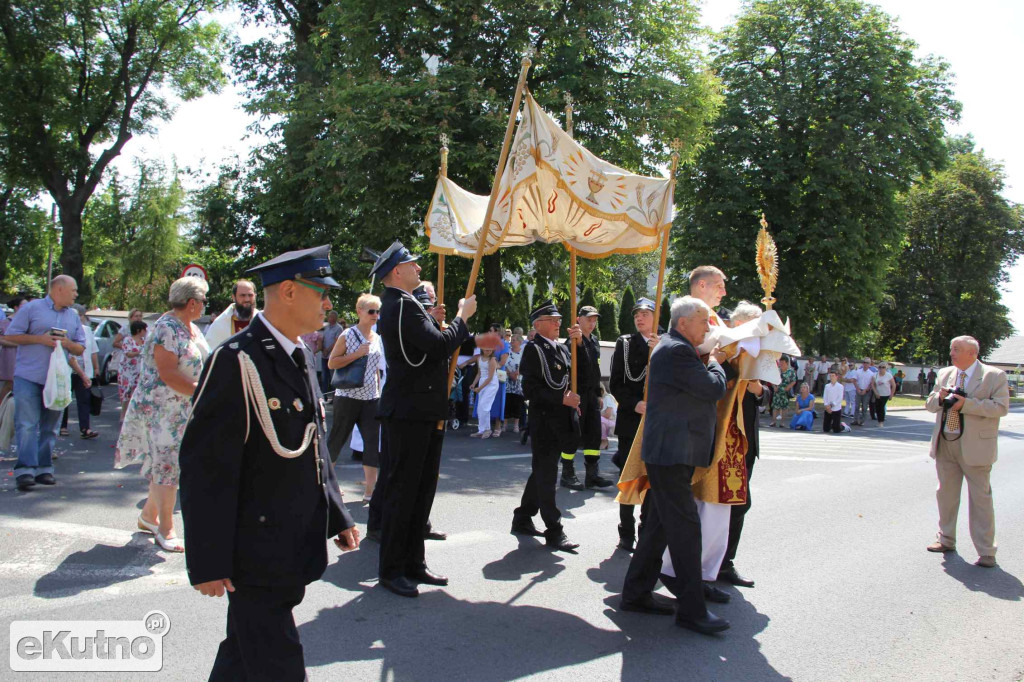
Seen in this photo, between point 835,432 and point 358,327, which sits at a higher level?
point 358,327

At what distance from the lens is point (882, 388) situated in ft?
74.2

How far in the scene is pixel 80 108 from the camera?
A: 26.6m

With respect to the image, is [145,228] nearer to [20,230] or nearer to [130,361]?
[20,230]

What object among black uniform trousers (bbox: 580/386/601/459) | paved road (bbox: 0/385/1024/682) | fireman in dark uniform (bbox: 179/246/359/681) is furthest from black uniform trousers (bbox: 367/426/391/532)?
black uniform trousers (bbox: 580/386/601/459)

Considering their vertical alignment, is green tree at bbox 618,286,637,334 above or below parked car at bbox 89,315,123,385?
above

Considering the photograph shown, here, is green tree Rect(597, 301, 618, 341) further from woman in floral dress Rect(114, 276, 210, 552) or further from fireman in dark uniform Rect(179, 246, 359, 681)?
fireman in dark uniform Rect(179, 246, 359, 681)

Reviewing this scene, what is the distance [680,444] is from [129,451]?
3872mm

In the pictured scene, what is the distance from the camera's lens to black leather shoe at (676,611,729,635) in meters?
4.52

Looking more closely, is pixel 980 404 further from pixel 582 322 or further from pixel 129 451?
pixel 129 451

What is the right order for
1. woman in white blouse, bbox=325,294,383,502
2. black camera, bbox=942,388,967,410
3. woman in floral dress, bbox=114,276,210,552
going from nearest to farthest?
woman in floral dress, bbox=114,276,210,552
black camera, bbox=942,388,967,410
woman in white blouse, bbox=325,294,383,502

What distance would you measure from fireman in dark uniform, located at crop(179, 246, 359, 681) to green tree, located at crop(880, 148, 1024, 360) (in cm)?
4518

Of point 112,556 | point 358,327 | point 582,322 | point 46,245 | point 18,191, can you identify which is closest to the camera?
point 112,556

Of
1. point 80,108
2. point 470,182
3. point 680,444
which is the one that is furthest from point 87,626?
point 80,108

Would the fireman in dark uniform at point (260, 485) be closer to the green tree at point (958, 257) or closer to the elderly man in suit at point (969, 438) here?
the elderly man in suit at point (969, 438)
